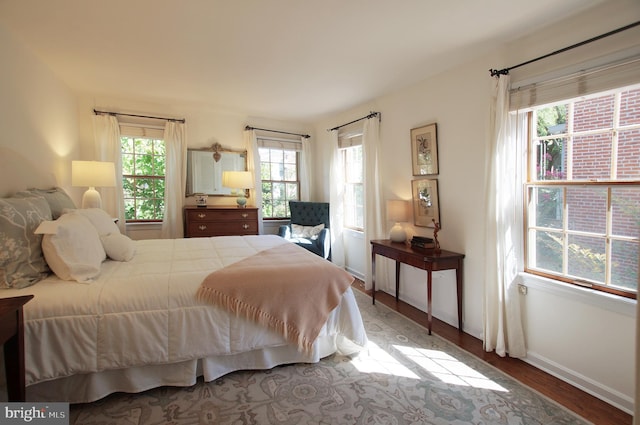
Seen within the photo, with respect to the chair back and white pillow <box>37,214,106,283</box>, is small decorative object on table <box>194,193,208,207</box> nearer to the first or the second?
the chair back

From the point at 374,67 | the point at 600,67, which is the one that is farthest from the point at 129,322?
the point at 600,67

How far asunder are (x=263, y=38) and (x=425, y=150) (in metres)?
1.90

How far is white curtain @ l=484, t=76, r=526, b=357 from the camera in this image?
239 cm

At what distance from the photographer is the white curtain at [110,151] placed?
395cm

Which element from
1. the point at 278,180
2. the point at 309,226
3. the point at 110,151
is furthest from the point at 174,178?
the point at 309,226

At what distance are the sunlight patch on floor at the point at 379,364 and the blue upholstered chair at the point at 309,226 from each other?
2.07 m

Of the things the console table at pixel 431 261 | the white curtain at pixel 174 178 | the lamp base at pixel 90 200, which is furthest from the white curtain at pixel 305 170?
the lamp base at pixel 90 200

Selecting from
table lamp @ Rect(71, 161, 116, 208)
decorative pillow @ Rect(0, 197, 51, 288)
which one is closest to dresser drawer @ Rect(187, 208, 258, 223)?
table lamp @ Rect(71, 161, 116, 208)

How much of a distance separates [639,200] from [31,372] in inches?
139

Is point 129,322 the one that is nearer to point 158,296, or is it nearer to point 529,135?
point 158,296

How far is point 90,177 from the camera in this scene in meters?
3.31

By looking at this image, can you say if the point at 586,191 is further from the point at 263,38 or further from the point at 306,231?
the point at 306,231

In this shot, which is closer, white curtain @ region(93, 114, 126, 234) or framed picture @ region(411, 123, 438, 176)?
framed picture @ region(411, 123, 438, 176)

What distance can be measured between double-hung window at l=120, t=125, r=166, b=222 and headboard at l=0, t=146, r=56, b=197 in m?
1.45
